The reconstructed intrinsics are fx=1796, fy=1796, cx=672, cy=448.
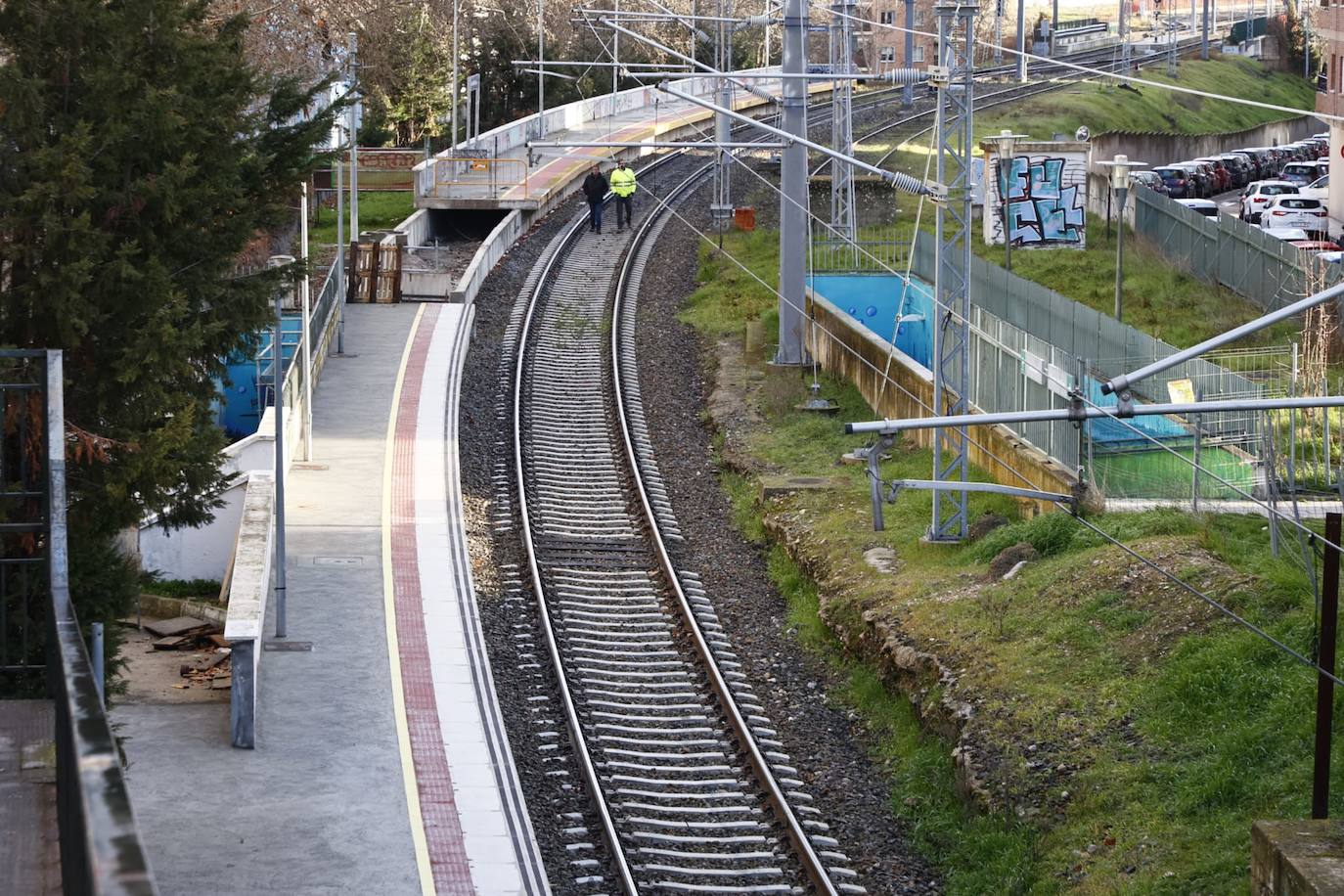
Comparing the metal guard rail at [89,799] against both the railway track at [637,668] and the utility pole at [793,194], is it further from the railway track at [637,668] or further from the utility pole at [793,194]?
the utility pole at [793,194]

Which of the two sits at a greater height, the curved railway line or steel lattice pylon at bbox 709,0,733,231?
steel lattice pylon at bbox 709,0,733,231

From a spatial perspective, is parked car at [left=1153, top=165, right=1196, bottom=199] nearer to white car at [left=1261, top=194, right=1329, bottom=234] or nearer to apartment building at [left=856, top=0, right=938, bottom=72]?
white car at [left=1261, top=194, right=1329, bottom=234]

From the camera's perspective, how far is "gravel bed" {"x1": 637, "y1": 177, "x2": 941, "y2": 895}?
14.9 meters

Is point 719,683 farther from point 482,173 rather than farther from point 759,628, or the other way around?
point 482,173

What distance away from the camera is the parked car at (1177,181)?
5984 cm

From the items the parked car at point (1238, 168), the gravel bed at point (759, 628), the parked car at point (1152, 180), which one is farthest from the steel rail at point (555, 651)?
the parked car at point (1238, 168)

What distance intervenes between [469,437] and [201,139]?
12.8 meters

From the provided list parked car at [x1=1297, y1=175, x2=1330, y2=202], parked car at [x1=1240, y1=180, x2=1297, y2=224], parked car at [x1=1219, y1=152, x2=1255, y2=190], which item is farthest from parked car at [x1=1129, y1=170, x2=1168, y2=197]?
parked car at [x1=1219, y1=152, x2=1255, y2=190]

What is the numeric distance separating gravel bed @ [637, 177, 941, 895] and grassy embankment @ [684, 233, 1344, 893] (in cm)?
26

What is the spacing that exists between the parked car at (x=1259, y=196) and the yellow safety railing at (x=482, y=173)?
21.1 meters

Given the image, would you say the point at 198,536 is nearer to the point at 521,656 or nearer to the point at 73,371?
the point at 521,656

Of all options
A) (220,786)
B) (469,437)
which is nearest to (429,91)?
(469,437)

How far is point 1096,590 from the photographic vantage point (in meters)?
17.7

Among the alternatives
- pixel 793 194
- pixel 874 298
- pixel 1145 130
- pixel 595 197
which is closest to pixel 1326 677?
pixel 793 194
